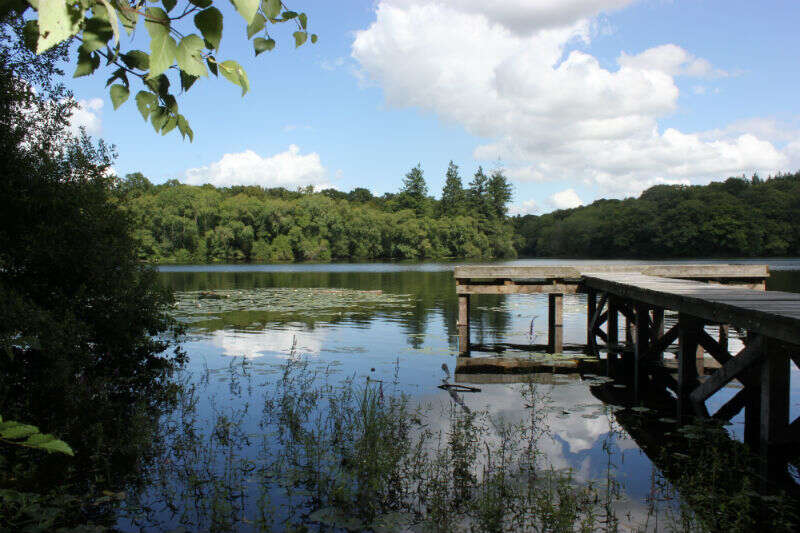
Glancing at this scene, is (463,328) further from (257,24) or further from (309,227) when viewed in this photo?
(309,227)

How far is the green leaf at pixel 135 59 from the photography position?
1900 millimetres

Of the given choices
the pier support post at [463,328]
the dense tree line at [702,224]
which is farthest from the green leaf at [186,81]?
the dense tree line at [702,224]

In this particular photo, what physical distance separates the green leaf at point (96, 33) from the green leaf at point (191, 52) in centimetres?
22

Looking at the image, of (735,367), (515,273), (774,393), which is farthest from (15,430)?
(515,273)

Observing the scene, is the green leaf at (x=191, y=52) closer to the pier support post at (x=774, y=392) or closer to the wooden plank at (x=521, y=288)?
the pier support post at (x=774, y=392)

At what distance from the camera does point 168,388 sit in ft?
29.0

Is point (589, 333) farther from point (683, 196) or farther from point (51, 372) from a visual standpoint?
point (683, 196)

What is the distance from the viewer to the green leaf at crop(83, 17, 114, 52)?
4.93 ft

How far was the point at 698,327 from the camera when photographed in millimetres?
7562

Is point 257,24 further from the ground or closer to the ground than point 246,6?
further from the ground

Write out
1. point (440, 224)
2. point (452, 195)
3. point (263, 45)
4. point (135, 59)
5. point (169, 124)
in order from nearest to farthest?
point (135, 59), point (169, 124), point (263, 45), point (440, 224), point (452, 195)

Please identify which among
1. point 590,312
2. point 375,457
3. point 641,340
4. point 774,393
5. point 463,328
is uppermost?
point 774,393

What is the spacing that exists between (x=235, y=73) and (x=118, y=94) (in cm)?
47

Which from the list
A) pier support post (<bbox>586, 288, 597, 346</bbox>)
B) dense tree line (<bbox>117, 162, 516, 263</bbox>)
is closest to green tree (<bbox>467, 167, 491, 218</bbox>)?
dense tree line (<bbox>117, 162, 516, 263</bbox>)
